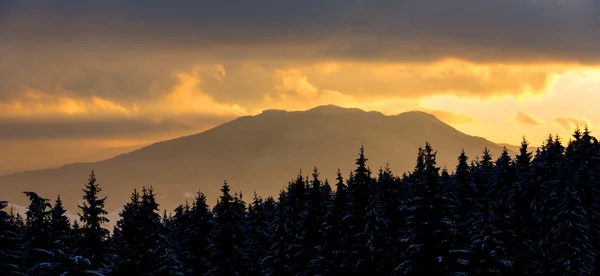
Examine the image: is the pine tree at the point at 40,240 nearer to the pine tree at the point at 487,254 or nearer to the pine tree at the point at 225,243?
the pine tree at the point at 225,243

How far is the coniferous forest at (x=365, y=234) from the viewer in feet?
159

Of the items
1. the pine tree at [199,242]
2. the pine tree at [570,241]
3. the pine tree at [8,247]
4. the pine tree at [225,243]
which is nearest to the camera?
the pine tree at [8,247]

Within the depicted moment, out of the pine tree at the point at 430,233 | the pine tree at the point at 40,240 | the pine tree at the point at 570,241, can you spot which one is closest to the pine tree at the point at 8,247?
the pine tree at the point at 40,240

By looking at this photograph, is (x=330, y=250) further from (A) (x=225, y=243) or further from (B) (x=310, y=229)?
(A) (x=225, y=243)

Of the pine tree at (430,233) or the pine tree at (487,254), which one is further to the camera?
the pine tree at (487,254)

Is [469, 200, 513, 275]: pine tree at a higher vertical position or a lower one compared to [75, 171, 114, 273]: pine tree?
lower

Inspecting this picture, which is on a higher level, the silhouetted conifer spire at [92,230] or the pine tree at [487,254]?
the silhouetted conifer spire at [92,230]

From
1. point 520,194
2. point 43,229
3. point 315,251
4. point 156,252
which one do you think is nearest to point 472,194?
point 520,194

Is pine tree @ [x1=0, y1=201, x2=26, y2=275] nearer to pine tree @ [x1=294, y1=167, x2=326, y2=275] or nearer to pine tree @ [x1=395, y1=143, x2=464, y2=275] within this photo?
pine tree @ [x1=395, y1=143, x2=464, y2=275]

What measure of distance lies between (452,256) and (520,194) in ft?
103

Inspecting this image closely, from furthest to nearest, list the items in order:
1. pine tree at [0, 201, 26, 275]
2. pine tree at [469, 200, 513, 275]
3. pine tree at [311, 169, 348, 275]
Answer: pine tree at [311, 169, 348, 275] < pine tree at [469, 200, 513, 275] < pine tree at [0, 201, 26, 275]

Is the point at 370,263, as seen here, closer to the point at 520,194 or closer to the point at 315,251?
the point at 315,251

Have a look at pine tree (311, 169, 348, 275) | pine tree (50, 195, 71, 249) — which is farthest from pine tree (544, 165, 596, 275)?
pine tree (50, 195, 71, 249)

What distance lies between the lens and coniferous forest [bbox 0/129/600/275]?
4859 centimetres
